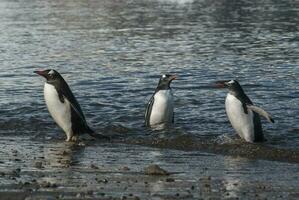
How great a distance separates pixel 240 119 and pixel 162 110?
6.11ft

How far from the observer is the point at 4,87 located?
16.8 meters

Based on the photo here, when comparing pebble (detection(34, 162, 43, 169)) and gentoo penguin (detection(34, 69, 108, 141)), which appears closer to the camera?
pebble (detection(34, 162, 43, 169))

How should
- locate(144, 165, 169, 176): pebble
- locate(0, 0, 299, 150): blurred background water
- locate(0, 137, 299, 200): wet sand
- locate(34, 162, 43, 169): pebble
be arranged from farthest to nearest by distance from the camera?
locate(0, 0, 299, 150): blurred background water < locate(34, 162, 43, 169): pebble < locate(144, 165, 169, 176): pebble < locate(0, 137, 299, 200): wet sand

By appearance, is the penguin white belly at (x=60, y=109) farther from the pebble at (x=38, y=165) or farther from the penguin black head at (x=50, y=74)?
the pebble at (x=38, y=165)

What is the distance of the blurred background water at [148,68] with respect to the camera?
12.9 m

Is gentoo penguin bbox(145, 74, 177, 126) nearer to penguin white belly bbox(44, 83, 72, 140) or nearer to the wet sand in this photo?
penguin white belly bbox(44, 83, 72, 140)

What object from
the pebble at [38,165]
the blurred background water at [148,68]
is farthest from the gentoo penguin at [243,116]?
the pebble at [38,165]

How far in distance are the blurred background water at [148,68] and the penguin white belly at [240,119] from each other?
337 mm

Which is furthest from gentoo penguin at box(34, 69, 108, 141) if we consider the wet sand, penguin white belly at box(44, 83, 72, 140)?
the wet sand

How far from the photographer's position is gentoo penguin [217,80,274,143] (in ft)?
36.1

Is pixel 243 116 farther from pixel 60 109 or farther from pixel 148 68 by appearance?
pixel 148 68

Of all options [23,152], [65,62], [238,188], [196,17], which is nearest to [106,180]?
[238,188]

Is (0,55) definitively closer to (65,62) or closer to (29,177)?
(65,62)

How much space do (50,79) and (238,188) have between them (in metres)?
4.79
